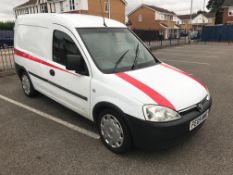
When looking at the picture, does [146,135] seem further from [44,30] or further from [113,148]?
[44,30]

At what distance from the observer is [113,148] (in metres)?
3.02

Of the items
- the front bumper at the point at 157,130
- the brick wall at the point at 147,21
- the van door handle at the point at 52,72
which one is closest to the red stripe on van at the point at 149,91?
the front bumper at the point at 157,130

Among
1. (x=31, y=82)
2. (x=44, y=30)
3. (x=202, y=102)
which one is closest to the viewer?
(x=202, y=102)

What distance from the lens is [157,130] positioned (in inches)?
98.1

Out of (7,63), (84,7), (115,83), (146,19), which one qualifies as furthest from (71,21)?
(146,19)

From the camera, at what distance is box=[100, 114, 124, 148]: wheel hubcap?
2.88 metres

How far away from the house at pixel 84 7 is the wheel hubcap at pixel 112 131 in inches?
1101

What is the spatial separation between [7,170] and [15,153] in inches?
15.3

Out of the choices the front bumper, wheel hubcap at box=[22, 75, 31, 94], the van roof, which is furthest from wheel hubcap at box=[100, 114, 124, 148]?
wheel hubcap at box=[22, 75, 31, 94]

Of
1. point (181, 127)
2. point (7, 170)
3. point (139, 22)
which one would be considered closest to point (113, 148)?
point (181, 127)

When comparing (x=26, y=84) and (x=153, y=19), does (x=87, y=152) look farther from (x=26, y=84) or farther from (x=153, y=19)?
(x=153, y=19)

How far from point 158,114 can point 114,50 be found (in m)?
1.45

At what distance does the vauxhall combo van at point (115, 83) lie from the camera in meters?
2.58

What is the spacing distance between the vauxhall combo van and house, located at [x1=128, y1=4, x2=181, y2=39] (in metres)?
45.3
